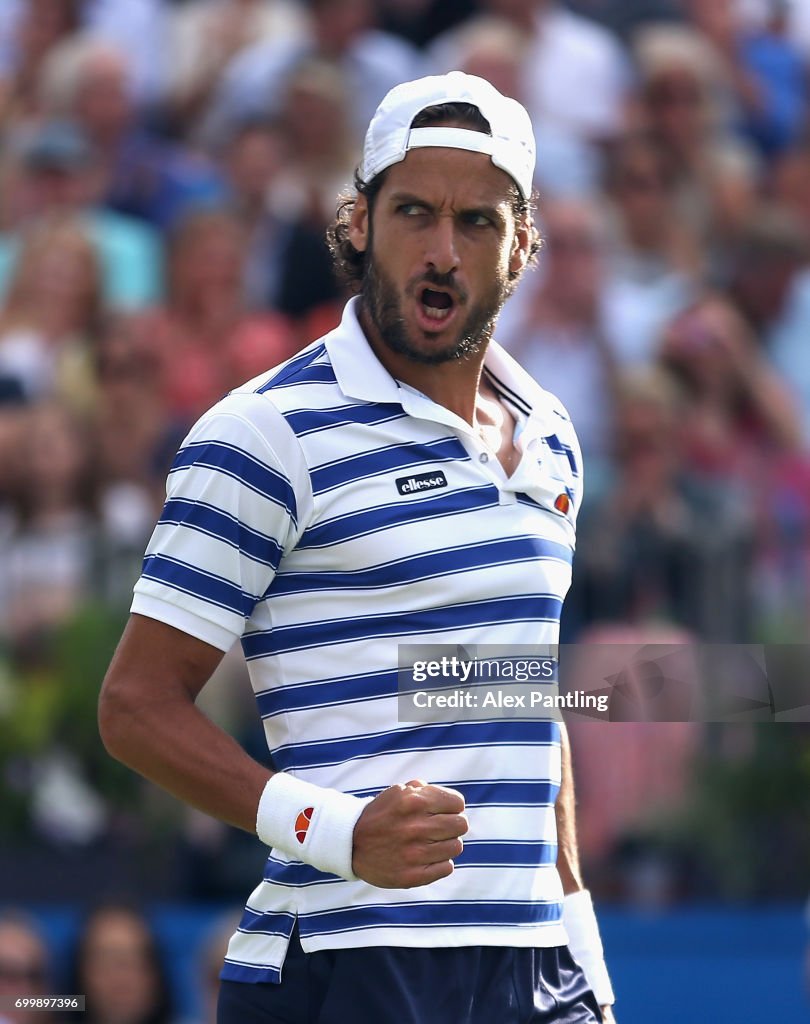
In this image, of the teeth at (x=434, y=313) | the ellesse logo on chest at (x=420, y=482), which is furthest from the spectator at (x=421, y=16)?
the ellesse logo on chest at (x=420, y=482)

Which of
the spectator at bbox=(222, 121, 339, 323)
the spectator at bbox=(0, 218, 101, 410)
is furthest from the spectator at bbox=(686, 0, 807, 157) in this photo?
the spectator at bbox=(0, 218, 101, 410)

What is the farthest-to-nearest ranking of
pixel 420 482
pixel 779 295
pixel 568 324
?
pixel 779 295 → pixel 568 324 → pixel 420 482

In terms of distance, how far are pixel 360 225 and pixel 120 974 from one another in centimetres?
316

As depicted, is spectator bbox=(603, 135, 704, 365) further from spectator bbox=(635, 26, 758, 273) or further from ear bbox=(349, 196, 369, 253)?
ear bbox=(349, 196, 369, 253)

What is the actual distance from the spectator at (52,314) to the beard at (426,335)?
4327 millimetres

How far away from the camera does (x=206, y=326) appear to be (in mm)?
7559

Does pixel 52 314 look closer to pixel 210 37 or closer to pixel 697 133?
pixel 210 37

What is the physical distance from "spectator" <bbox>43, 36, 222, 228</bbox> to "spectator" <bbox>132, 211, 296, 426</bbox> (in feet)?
1.03

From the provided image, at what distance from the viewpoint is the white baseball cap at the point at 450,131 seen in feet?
9.61

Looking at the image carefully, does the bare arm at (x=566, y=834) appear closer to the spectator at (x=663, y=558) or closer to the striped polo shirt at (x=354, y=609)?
the striped polo shirt at (x=354, y=609)

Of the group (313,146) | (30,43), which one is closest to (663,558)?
(313,146)

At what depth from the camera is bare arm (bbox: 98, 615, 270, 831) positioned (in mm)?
2611

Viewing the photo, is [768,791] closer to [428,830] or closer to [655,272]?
[655,272]

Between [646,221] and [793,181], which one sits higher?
[793,181]
